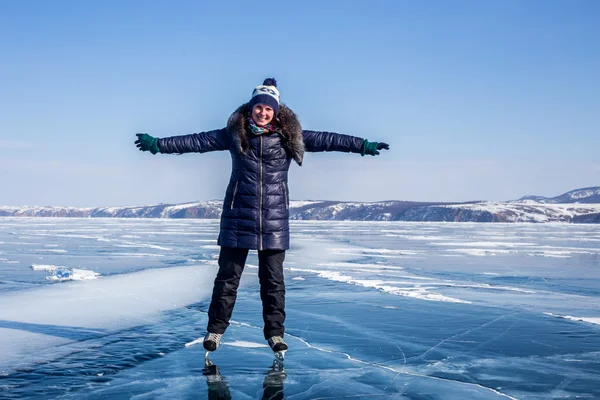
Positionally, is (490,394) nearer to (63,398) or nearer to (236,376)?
(236,376)

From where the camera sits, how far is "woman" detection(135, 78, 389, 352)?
3.52m

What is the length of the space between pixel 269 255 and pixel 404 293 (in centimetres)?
324

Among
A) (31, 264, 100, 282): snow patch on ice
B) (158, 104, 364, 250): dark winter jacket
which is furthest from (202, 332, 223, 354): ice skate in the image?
(31, 264, 100, 282): snow patch on ice

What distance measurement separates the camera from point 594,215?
245 ft

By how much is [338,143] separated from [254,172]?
676 millimetres

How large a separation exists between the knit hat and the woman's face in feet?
0.09

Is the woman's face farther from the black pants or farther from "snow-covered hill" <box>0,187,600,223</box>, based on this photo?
"snow-covered hill" <box>0,187,600,223</box>

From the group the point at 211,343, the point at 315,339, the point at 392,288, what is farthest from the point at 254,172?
the point at 392,288

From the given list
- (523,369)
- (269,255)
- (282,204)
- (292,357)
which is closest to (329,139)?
(282,204)

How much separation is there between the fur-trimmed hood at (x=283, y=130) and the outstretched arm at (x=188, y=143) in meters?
0.11

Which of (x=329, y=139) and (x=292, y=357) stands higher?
(x=329, y=139)

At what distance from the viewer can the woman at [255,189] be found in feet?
11.5

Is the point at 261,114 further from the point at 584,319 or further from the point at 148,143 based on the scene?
the point at 584,319

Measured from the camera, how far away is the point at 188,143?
143 inches
